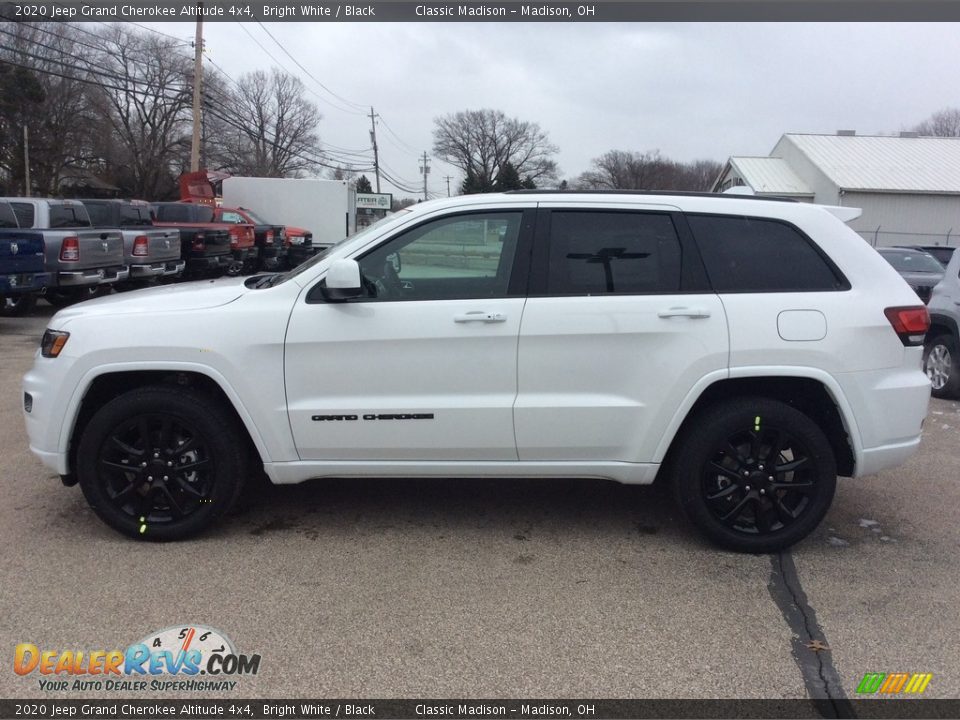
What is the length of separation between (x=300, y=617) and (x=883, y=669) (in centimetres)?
240

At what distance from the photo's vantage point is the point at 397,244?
3.95 meters

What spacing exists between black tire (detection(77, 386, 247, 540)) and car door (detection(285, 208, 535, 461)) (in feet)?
1.43

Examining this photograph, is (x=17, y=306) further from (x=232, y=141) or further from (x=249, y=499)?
(x=232, y=141)

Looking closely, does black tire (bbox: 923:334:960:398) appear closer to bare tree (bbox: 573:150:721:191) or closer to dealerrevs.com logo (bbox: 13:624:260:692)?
dealerrevs.com logo (bbox: 13:624:260:692)

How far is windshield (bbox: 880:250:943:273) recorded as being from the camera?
44.8ft

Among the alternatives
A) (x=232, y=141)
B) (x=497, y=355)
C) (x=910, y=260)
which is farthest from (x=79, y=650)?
(x=232, y=141)

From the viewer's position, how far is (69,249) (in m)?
12.2

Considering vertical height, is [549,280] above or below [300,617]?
above

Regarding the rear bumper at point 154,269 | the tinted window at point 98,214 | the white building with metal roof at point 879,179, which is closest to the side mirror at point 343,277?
the rear bumper at point 154,269

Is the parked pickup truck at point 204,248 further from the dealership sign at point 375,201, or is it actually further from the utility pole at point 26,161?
the utility pole at point 26,161

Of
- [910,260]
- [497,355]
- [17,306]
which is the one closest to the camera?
[497,355]

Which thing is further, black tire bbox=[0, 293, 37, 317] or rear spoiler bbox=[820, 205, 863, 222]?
black tire bbox=[0, 293, 37, 317]

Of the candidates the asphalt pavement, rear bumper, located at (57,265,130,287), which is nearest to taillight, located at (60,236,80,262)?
rear bumper, located at (57,265,130,287)

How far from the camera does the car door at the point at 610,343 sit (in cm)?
377
